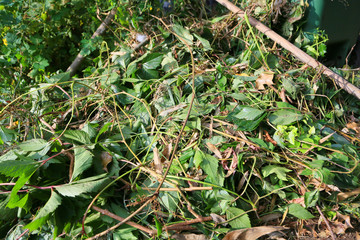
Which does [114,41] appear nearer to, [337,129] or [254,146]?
[254,146]

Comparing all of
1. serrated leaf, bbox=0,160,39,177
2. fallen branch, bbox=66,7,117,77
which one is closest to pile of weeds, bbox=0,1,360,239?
serrated leaf, bbox=0,160,39,177

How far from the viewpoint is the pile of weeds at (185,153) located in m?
1.37

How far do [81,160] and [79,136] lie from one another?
6.4 inches

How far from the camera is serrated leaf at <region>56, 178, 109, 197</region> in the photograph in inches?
50.5

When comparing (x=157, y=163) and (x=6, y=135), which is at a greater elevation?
(x=6, y=135)

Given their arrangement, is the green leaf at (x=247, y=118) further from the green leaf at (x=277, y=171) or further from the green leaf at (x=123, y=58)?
the green leaf at (x=123, y=58)

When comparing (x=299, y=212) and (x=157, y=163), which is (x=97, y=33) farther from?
(x=299, y=212)

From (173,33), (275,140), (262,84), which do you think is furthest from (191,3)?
(275,140)

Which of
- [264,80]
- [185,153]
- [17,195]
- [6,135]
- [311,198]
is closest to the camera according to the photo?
[17,195]

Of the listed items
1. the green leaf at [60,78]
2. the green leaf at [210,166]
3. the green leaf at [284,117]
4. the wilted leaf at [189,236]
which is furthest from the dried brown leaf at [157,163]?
the green leaf at [60,78]

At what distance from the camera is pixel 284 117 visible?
1.62 m

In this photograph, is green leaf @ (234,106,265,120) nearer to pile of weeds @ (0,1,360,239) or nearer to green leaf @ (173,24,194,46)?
pile of weeds @ (0,1,360,239)

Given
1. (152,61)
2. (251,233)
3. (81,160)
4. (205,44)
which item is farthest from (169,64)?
(251,233)

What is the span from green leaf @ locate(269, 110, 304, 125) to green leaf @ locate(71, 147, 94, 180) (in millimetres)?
935
